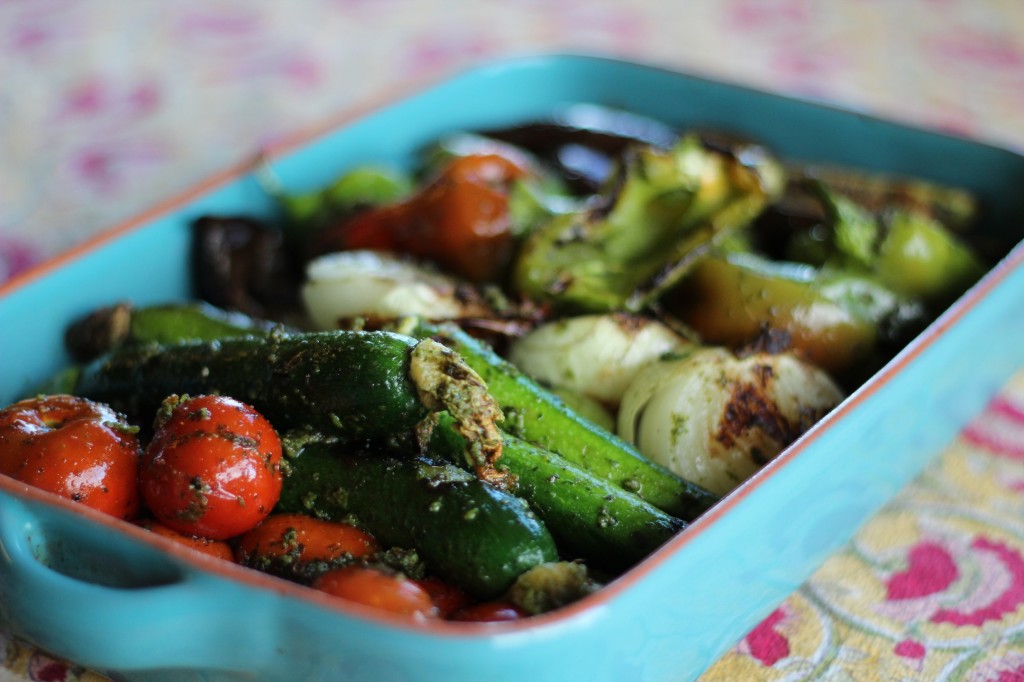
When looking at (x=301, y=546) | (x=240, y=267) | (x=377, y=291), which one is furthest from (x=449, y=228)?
(x=301, y=546)

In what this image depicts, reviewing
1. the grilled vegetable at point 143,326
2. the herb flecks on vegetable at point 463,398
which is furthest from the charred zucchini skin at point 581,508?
the grilled vegetable at point 143,326

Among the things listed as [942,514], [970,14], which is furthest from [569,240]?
[970,14]

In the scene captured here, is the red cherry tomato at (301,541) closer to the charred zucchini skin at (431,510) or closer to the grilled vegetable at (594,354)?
the charred zucchini skin at (431,510)

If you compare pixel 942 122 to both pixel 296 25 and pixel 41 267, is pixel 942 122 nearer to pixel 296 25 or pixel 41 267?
pixel 296 25

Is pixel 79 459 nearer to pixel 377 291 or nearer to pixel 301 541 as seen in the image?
pixel 301 541

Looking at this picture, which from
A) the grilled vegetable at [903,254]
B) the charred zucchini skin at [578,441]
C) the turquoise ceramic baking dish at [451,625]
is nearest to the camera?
the turquoise ceramic baking dish at [451,625]

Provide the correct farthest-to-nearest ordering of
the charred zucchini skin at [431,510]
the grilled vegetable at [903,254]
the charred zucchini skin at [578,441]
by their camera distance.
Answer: the grilled vegetable at [903,254] → the charred zucchini skin at [578,441] → the charred zucchini skin at [431,510]
